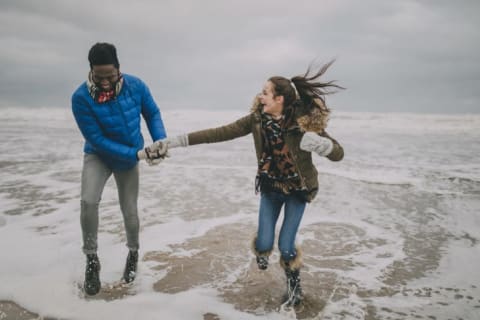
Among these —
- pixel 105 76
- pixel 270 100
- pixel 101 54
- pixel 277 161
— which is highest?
pixel 101 54

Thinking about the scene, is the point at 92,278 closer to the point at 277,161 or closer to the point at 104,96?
the point at 104,96

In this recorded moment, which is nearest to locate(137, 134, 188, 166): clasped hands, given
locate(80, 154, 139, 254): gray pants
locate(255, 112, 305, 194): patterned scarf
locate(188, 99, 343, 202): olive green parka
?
locate(188, 99, 343, 202): olive green parka

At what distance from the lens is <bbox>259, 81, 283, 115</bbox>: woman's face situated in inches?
137

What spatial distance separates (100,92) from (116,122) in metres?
0.31

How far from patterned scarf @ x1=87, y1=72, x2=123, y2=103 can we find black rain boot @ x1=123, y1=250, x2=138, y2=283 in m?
A: 1.68

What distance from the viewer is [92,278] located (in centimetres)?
368

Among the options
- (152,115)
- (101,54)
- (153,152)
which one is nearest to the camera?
(101,54)

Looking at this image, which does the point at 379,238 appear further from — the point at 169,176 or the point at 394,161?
the point at 394,161

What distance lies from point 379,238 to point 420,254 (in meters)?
0.72

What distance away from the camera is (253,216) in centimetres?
673

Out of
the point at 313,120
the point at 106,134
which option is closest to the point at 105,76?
the point at 106,134

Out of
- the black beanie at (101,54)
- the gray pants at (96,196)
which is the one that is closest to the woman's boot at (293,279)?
the gray pants at (96,196)

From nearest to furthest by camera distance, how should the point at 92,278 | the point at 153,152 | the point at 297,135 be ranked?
the point at 297,135
the point at 153,152
the point at 92,278

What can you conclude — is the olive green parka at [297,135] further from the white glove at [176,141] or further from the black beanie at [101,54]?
the black beanie at [101,54]
